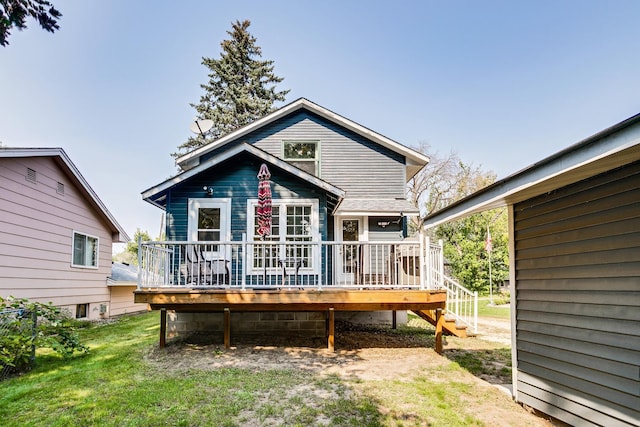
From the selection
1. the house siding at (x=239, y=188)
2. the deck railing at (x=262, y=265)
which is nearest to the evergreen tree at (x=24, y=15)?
the house siding at (x=239, y=188)

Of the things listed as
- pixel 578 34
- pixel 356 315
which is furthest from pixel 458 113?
pixel 356 315

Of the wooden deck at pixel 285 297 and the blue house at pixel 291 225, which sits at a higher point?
the blue house at pixel 291 225

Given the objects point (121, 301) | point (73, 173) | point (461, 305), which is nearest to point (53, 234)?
point (73, 173)

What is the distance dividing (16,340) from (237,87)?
25.2m

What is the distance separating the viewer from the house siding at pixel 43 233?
854 cm

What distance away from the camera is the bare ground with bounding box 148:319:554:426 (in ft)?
15.8

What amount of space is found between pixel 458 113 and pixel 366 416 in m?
25.4

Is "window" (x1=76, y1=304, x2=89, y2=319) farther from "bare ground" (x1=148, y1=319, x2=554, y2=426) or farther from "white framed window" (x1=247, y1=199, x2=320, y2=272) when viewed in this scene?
"white framed window" (x1=247, y1=199, x2=320, y2=272)

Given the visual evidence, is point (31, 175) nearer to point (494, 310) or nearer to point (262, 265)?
point (262, 265)

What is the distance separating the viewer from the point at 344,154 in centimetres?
1181

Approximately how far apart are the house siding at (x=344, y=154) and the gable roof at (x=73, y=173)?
3645 mm

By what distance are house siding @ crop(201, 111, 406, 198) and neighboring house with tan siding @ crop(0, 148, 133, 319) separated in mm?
4067

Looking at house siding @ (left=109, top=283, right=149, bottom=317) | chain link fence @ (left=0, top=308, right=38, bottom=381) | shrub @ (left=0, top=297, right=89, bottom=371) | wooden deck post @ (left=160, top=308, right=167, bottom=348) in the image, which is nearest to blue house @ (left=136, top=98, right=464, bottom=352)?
wooden deck post @ (left=160, top=308, right=167, bottom=348)

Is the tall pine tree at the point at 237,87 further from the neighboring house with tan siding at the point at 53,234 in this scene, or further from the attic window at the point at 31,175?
the attic window at the point at 31,175
